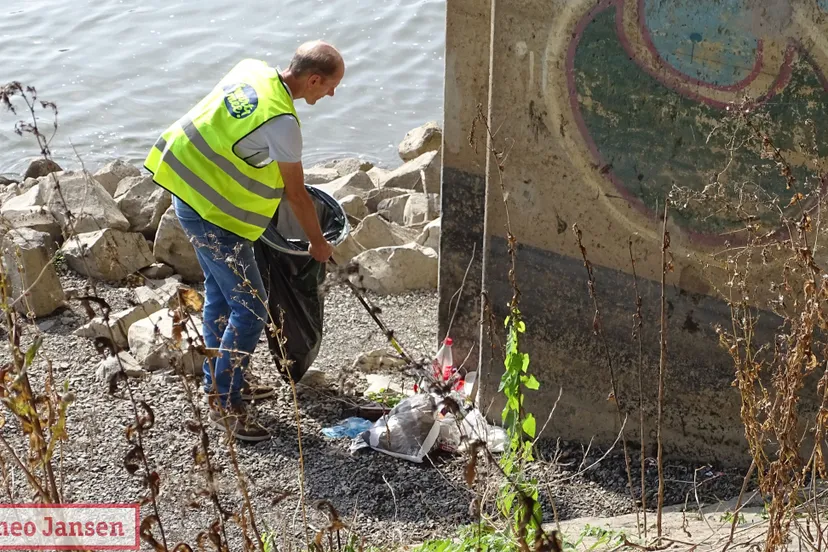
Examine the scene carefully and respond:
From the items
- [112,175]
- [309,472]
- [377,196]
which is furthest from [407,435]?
[112,175]

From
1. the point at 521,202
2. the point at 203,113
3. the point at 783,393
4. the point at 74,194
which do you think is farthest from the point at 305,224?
the point at 74,194

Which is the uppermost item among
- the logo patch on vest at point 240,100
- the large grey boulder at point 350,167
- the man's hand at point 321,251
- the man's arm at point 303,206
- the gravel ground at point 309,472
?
the logo patch on vest at point 240,100

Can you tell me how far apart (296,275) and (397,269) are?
49.6 inches

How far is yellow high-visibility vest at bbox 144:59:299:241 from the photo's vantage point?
14.1ft

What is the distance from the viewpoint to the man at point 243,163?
4234 millimetres

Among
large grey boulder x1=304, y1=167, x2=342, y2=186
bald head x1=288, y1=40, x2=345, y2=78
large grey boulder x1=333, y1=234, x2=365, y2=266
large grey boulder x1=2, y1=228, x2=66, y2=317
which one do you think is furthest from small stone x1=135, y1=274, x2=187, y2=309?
large grey boulder x1=304, y1=167, x2=342, y2=186

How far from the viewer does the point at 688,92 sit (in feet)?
12.6

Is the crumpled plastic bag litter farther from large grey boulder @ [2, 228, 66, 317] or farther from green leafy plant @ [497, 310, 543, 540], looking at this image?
large grey boulder @ [2, 228, 66, 317]

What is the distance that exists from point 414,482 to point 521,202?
124 centimetres

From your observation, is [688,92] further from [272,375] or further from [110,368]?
[110,368]

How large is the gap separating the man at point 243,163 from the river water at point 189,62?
18.6ft

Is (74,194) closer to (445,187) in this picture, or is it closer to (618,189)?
(445,187)

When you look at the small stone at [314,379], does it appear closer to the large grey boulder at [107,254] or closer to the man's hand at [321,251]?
the man's hand at [321,251]

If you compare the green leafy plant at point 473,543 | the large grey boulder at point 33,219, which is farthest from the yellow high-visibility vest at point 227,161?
the large grey boulder at point 33,219
